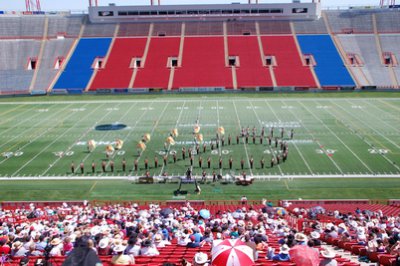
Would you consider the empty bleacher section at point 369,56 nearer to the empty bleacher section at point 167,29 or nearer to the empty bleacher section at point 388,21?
the empty bleacher section at point 388,21

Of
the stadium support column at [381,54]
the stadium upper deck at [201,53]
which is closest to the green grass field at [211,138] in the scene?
the stadium support column at [381,54]

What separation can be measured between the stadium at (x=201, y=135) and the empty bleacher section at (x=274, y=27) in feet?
1.02

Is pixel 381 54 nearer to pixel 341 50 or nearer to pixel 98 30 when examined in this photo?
pixel 341 50

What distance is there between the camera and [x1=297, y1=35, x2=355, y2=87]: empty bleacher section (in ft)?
172

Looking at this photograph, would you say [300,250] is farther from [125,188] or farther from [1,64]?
[1,64]

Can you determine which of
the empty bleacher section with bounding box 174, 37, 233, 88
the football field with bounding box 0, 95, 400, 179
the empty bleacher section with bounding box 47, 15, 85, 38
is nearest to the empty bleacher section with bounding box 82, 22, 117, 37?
the empty bleacher section with bounding box 47, 15, 85, 38

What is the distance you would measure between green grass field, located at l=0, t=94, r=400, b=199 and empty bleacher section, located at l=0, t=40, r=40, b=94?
7.15 m

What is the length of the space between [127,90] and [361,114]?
28258mm

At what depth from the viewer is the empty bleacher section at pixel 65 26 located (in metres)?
65.3

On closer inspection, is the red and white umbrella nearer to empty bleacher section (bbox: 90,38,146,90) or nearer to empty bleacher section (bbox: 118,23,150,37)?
empty bleacher section (bbox: 90,38,146,90)

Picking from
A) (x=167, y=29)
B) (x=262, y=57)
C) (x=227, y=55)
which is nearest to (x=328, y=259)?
(x=262, y=57)

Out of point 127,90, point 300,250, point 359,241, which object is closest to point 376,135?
point 359,241

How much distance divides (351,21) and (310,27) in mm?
6808

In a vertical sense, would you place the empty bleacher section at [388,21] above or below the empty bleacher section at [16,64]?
above
